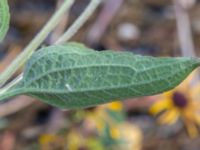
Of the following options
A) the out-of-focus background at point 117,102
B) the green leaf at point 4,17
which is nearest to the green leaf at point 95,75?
the green leaf at point 4,17

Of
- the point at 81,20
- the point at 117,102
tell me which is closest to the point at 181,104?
the point at 117,102

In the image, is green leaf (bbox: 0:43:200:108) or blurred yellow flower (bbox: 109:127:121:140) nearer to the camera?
green leaf (bbox: 0:43:200:108)

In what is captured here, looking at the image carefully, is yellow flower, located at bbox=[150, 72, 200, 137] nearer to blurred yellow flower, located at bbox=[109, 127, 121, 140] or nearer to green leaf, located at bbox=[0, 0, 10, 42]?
blurred yellow flower, located at bbox=[109, 127, 121, 140]

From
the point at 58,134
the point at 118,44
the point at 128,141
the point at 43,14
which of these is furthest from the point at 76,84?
the point at 118,44

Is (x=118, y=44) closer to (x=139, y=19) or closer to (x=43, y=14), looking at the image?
(x=139, y=19)

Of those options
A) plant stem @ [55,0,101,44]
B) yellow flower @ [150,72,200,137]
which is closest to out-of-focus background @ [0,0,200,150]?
yellow flower @ [150,72,200,137]

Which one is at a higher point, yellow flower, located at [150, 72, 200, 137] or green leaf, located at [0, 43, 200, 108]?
green leaf, located at [0, 43, 200, 108]

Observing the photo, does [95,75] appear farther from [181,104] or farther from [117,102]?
[181,104]
